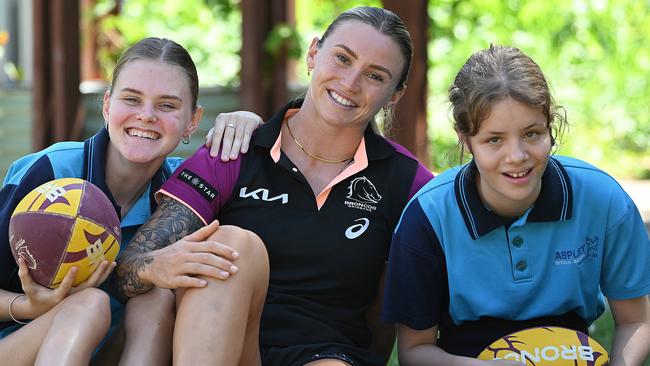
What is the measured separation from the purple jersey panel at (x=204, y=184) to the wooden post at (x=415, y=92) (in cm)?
391

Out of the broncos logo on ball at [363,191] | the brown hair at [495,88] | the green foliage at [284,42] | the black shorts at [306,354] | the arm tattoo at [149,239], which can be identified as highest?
the brown hair at [495,88]

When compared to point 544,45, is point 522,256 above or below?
above

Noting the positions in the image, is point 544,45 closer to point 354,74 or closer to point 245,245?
point 354,74

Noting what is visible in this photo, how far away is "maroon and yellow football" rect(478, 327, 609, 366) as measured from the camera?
326 cm

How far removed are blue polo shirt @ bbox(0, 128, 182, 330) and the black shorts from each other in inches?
21.6

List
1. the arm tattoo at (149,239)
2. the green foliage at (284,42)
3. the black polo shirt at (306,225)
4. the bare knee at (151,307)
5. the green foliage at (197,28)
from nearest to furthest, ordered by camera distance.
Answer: the bare knee at (151,307)
the arm tattoo at (149,239)
the black polo shirt at (306,225)
the green foliage at (284,42)
the green foliage at (197,28)

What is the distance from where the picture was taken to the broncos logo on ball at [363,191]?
12.1 feet

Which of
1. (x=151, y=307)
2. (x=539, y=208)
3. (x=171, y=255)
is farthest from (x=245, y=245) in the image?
(x=539, y=208)

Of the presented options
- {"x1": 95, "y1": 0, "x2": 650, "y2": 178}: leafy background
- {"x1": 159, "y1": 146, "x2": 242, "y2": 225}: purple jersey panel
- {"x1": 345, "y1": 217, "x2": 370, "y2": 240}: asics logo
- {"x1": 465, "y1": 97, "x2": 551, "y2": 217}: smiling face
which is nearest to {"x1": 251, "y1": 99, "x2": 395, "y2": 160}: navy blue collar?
{"x1": 159, "y1": 146, "x2": 242, "y2": 225}: purple jersey panel

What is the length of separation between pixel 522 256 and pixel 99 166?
1.48 meters

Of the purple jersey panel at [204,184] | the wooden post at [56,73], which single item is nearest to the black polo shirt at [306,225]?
the purple jersey panel at [204,184]

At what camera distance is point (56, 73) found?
923 centimetres

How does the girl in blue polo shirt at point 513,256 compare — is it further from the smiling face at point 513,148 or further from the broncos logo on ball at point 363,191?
the broncos logo on ball at point 363,191

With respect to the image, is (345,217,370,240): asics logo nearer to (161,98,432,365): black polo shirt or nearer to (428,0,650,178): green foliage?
(161,98,432,365): black polo shirt
